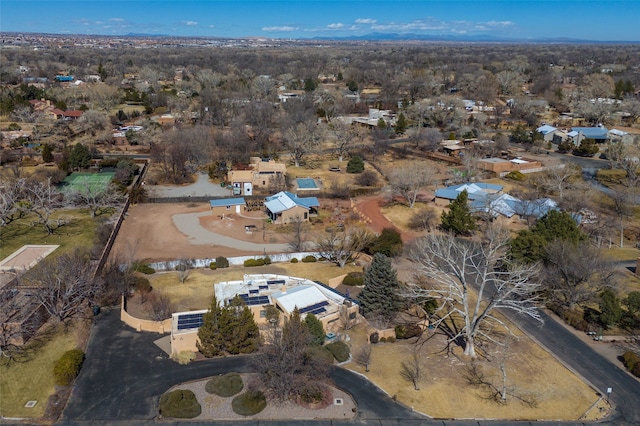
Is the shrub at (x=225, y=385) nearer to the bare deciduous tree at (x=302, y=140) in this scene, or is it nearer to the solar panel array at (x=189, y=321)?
the solar panel array at (x=189, y=321)

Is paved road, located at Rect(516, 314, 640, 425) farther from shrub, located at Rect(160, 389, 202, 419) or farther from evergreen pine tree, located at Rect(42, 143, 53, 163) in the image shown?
evergreen pine tree, located at Rect(42, 143, 53, 163)

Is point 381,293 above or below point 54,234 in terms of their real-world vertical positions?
above

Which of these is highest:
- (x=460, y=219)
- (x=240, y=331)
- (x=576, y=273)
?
(x=576, y=273)

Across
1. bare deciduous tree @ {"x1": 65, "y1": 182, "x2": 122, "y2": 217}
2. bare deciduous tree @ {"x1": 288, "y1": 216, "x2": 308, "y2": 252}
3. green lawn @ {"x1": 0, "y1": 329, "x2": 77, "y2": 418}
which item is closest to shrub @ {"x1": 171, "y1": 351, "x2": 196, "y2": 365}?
green lawn @ {"x1": 0, "y1": 329, "x2": 77, "y2": 418}

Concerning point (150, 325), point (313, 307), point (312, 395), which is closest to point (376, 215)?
point (313, 307)

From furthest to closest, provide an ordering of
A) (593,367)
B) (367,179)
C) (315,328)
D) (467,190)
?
(367,179), (467,190), (315,328), (593,367)

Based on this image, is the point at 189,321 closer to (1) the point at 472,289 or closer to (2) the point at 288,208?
(1) the point at 472,289

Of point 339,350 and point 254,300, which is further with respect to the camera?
point 254,300
